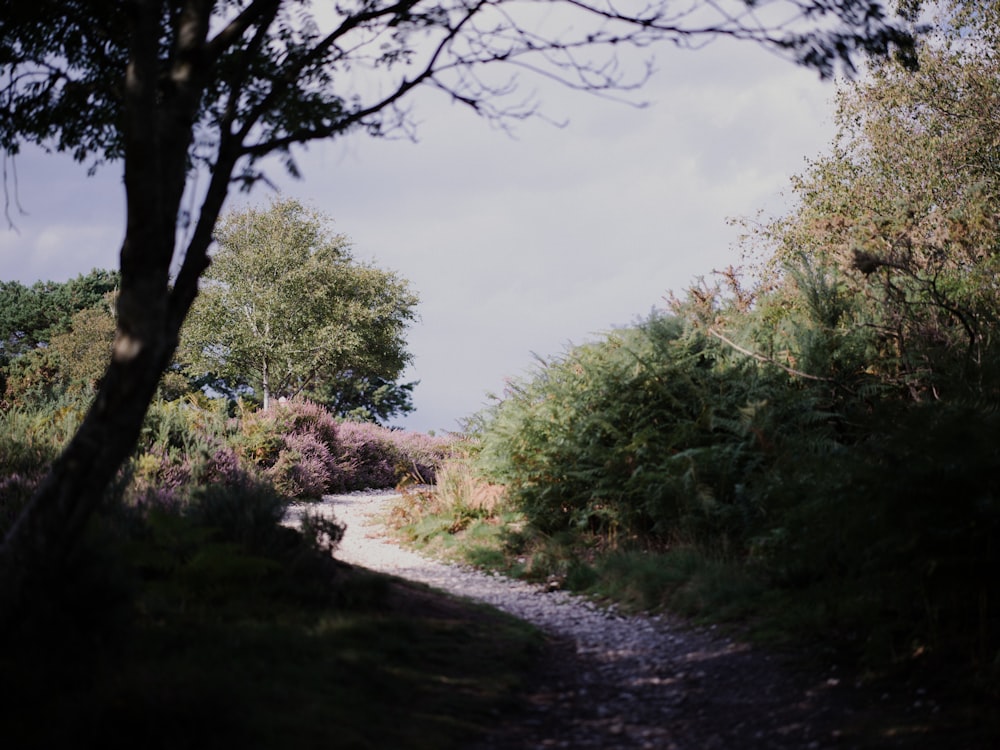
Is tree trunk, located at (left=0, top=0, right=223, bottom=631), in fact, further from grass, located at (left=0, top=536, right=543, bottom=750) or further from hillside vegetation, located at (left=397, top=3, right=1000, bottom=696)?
hillside vegetation, located at (left=397, top=3, right=1000, bottom=696)

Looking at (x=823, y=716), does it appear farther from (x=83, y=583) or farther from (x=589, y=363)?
A: (x=589, y=363)

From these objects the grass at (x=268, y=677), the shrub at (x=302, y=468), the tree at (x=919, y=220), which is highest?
the tree at (x=919, y=220)

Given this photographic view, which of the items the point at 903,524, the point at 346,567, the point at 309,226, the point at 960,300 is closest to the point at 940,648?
the point at 903,524

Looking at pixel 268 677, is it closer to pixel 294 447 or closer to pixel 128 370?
pixel 128 370

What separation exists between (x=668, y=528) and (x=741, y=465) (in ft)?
3.51

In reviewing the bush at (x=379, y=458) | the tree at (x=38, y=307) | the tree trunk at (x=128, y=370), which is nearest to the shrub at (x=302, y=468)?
the bush at (x=379, y=458)

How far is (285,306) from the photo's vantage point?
108 feet

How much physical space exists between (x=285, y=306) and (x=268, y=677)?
30126mm

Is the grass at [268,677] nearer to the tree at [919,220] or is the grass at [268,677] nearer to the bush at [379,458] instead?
the tree at [919,220]

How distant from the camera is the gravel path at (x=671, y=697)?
4.15 m

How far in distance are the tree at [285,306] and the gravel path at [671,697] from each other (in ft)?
89.4

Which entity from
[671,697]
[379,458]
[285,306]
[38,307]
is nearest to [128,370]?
[671,697]

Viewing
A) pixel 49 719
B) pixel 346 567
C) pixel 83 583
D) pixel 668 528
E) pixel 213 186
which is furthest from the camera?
pixel 668 528

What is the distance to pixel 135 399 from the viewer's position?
14.9 feet
